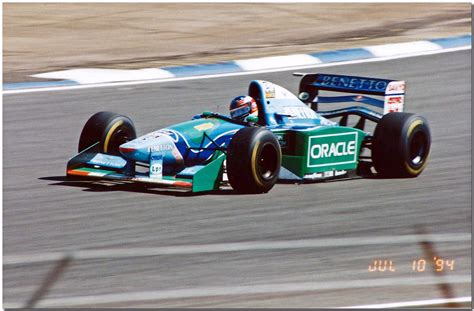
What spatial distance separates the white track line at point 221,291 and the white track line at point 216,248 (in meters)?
0.83

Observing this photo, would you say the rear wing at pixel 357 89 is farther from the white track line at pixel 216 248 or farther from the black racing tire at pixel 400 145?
the white track line at pixel 216 248

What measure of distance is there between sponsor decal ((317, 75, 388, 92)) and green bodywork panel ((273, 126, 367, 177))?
85 centimetres

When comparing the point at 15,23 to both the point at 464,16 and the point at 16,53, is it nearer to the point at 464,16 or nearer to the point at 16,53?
the point at 16,53

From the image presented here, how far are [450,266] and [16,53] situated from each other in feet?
31.7

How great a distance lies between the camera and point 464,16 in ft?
65.7

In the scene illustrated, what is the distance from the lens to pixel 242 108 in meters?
11.0

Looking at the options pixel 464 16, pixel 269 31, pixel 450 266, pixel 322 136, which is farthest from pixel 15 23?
pixel 450 266

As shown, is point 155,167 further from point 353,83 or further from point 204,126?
point 353,83

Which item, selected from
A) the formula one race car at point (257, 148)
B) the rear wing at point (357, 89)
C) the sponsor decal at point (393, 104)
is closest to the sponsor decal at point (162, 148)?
the formula one race car at point (257, 148)

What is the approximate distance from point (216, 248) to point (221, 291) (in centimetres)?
99

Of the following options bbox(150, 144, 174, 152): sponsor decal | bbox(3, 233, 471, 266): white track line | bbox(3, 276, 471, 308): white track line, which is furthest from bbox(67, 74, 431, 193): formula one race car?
bbox(3, 276, 471, 308): white track line

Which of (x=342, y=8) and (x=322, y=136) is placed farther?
(x=342, y=8)

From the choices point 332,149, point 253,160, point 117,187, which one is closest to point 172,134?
point 117,187

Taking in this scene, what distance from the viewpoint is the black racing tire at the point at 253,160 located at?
10.1m
